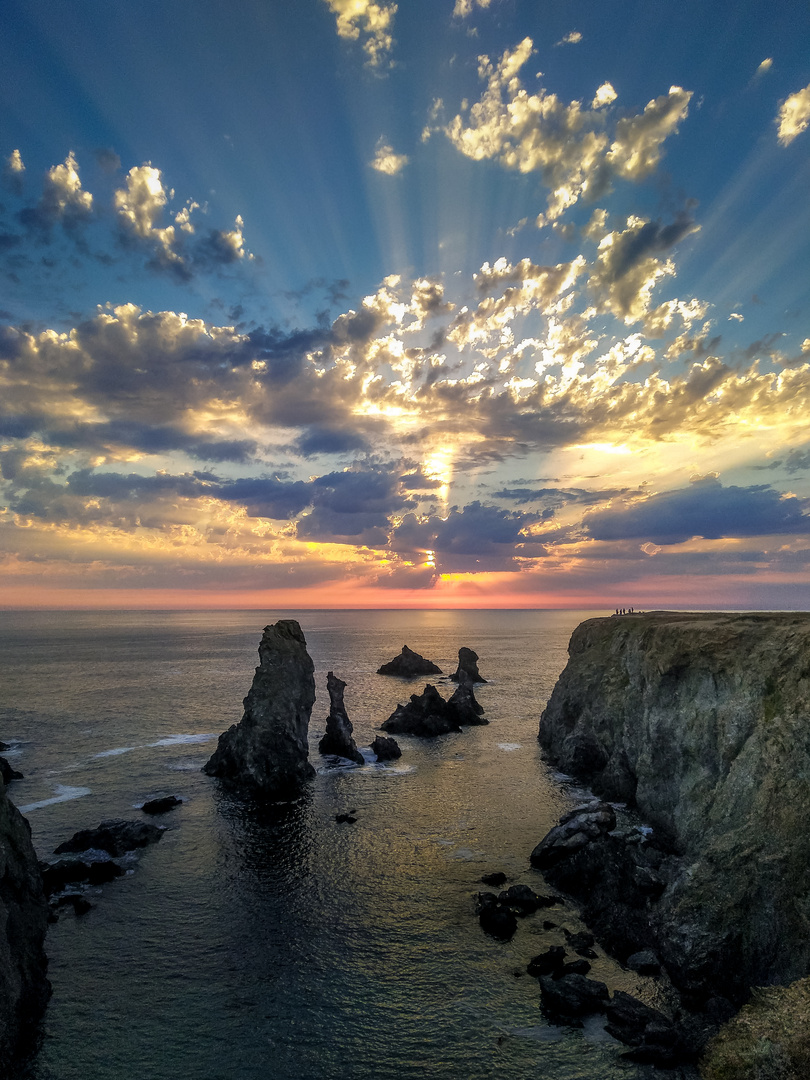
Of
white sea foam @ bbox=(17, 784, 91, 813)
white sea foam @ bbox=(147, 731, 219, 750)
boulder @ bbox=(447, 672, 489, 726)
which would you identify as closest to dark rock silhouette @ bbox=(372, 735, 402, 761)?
boulder @ bbox=(447, 672, 489, 726)

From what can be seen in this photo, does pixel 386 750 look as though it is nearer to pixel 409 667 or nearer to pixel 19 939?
pixel 19 939

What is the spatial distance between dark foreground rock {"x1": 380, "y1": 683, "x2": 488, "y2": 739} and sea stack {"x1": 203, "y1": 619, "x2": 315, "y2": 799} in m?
21.4

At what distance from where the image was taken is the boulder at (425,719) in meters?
75.2

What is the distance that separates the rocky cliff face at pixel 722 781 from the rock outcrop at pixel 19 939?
27661mm

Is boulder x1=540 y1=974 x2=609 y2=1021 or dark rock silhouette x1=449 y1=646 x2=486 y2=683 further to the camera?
dark rock silhouette x1=449 y1=646 x2=486 y2=683

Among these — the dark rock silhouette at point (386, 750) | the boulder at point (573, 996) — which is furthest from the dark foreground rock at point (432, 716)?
the boulder at point (573, 996)

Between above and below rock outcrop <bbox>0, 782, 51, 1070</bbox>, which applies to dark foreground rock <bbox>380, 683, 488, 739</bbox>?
below

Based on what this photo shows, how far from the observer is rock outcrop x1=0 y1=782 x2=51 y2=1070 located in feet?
68.2

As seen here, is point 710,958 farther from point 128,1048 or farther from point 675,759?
point 128,1048

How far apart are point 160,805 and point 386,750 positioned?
24.9 metres

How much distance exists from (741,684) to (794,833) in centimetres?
1123

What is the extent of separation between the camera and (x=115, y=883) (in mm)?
34000

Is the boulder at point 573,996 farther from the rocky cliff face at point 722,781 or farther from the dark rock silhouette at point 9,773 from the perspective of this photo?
the dark rock silhouette at point 9,773

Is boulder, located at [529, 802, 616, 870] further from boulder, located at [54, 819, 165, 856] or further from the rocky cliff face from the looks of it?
boulder, located at [54, 819, 165, 856]
